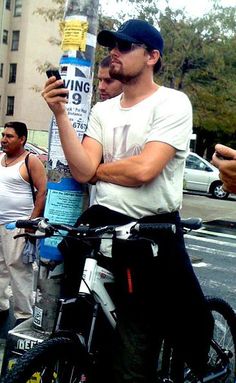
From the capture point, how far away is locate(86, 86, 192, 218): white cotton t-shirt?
285cm

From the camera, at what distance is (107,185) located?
2910mm

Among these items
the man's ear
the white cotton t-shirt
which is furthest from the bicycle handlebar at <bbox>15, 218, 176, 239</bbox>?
the man's ear

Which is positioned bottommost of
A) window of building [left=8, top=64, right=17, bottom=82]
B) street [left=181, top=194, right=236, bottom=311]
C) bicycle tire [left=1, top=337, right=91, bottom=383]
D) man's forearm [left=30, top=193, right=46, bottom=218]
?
street [left=181, top=194, right=236, bottom=311]

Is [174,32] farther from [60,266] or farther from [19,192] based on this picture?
[60,266]

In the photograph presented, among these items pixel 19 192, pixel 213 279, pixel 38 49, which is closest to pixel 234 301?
pixel 213 279

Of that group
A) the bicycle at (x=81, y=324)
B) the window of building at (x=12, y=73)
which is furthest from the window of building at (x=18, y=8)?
the bicycle at (x=81, y=324)

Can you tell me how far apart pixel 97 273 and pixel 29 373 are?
1.95 ft

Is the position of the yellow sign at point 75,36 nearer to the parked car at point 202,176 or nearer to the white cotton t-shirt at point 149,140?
the white cotton t-shirt at point 149,140

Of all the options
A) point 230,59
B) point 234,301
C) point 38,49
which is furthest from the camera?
point 38,49

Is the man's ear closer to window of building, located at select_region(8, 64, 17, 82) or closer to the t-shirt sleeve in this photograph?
the t-shirt sleeve

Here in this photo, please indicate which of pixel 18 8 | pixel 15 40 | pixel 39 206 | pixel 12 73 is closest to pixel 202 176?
pixel 39 206

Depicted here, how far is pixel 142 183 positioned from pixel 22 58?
1840 inches

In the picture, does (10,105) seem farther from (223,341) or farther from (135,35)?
(135,35)

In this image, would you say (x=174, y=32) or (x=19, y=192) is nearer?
(x=19, y=192)
